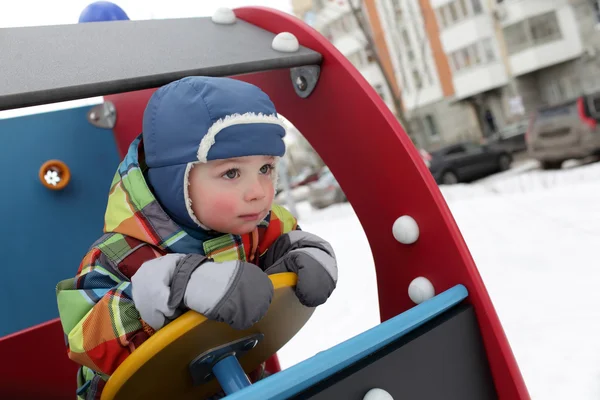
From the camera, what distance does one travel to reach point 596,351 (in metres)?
1.78

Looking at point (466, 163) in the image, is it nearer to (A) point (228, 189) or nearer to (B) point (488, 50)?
(B) point (488, 50)

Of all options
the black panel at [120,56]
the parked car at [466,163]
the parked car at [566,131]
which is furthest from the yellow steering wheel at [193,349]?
the parked car at [466,163]

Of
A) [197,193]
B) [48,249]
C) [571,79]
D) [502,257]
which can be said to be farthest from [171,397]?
[571,79]

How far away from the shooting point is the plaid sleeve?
3.02 feet

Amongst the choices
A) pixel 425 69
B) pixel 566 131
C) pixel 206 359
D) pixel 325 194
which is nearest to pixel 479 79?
pixel 425 69

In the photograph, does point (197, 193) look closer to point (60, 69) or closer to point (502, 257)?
point (60, 69)

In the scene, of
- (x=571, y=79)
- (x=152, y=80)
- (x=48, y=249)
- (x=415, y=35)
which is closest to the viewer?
(x=152, y=80)

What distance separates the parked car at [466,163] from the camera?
9.71m

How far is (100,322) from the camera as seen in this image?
0.92 meters

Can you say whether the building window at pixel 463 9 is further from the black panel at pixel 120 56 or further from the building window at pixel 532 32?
the black panel at pixel 120 56

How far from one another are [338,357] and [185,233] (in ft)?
1.24

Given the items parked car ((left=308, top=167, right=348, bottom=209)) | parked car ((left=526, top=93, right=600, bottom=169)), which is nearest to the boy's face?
parked car ((left=526, top=93, right=600, bottom=169))

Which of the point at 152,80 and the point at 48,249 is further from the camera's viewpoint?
the point at 48,249

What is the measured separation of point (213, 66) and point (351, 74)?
0.30 meters
